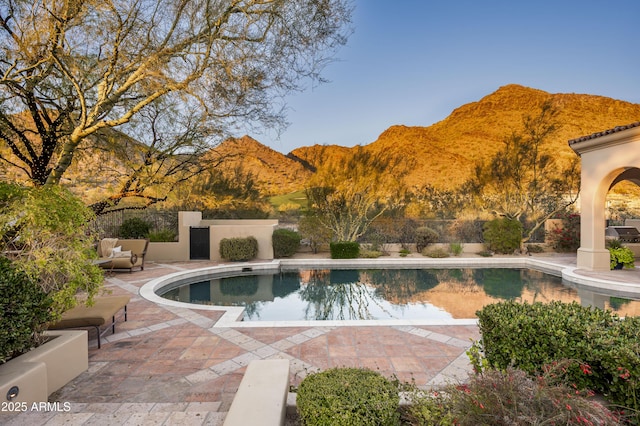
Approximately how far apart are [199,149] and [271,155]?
1409cm

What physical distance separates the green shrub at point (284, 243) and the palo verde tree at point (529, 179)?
30.8 ft

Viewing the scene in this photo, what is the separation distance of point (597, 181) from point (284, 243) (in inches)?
406

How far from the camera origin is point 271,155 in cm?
2255

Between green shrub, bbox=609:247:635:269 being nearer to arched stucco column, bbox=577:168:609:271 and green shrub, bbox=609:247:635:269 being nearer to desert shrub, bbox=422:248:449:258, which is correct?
arched stucco column, bbox=577:168:609:271

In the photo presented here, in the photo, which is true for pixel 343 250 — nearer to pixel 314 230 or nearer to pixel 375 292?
pixel 314 230

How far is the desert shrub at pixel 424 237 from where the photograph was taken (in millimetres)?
14484

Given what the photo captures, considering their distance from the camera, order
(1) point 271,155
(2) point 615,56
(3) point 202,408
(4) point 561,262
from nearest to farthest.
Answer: (3) point 202,408 → (4) point 561,262 → (2) point 615,56 → (1) point 271,155

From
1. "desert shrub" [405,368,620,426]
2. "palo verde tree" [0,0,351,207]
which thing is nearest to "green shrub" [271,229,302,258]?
"palo verde tree" [0,0,351,207]

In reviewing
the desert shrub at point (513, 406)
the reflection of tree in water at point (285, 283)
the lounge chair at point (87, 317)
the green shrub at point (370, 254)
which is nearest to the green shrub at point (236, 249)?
the reflection of tree in water at point (285, 283)

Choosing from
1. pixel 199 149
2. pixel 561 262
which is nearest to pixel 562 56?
pixel 561 262

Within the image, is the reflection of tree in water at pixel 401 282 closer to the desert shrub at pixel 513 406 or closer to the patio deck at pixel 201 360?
the patio deck at pixel 201 360

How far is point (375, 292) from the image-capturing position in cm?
874

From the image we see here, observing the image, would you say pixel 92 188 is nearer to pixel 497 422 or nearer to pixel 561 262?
pixel 497 422

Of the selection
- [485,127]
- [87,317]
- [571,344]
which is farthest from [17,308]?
[485,127]
